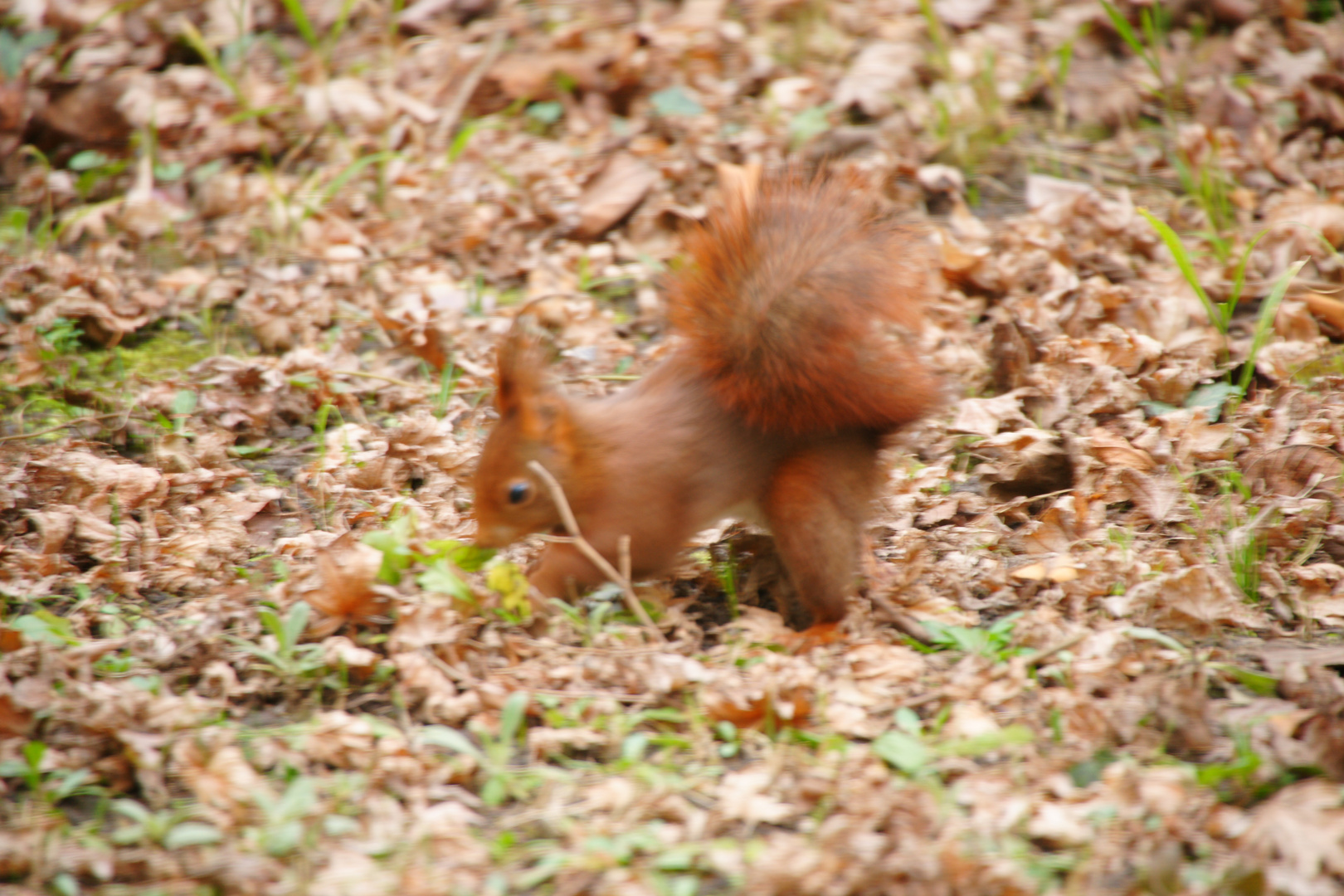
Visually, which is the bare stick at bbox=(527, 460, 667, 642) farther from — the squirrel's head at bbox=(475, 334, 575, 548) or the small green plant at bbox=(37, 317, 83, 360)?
the small green plant at bbox=(37, 317, 83, 360)

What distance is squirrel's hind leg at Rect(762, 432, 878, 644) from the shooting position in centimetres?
264

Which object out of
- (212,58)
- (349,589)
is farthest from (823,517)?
(212,58)

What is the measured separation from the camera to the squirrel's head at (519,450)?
2.69m

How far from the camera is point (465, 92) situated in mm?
5289

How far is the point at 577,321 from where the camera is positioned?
14.0 feet

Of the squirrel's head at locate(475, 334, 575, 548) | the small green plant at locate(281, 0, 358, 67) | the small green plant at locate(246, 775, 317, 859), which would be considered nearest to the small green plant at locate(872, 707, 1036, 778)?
the squirrel's head at locate(475, 334, 575, 548)

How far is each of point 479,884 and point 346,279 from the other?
2995mm

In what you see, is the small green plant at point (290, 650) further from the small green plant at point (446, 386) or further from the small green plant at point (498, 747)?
the small green plant at point (446, 386)

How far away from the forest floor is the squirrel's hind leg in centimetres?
13

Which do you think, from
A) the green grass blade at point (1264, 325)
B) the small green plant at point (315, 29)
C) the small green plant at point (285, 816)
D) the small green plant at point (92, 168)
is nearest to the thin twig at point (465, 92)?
the small green plant at point (315, 29)

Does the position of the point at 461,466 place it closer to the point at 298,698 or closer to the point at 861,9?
the point at 298,698

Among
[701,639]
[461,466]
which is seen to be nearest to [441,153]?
[461,466]

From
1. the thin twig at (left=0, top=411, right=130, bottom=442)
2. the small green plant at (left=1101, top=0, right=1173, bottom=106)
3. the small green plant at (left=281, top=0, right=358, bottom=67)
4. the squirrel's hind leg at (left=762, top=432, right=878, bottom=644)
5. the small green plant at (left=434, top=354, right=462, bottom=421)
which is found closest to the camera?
the squirrel's hind leg at (left=762, top=432, right=878, bottom=644)

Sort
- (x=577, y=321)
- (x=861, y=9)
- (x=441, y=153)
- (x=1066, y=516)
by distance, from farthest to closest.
Answer: (x=861, y=9)
(x=441, y=153)
(x=577, y=321)
(x=1066, y=516)
